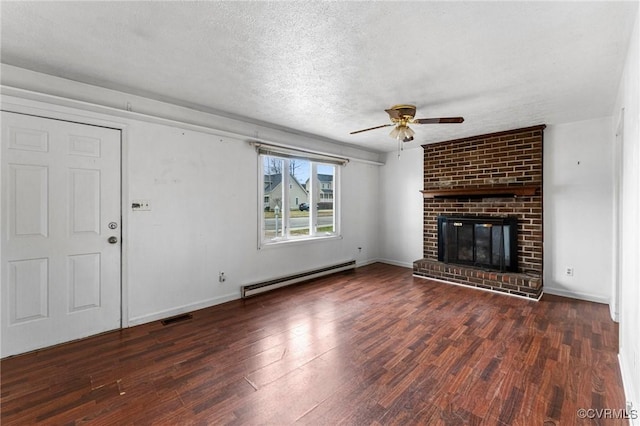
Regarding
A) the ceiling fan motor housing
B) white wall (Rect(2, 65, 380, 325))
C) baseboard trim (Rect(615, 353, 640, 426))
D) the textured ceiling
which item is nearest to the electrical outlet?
white wall (Rect(2, 65, 380, 325))

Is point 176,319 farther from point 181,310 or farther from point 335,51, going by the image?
point 335,51

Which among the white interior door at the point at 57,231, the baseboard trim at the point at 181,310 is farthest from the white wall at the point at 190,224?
the white interior door at the point at 57,231

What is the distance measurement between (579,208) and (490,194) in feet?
3.42

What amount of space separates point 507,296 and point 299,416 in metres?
3.47

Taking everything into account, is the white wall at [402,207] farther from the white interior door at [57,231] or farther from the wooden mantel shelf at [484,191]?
the white interior door at [57,231]

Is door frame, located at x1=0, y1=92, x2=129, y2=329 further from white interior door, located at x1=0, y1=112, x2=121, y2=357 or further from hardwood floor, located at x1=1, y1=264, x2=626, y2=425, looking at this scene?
hardwood floor, located at x1=1, y1=264, x2=626, y2=425

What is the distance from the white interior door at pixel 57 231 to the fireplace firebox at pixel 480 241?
462 centimetres

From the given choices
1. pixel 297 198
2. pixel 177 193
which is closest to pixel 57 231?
pixel 177 193

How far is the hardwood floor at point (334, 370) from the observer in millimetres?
1740

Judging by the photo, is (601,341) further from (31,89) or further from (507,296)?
(31,89)

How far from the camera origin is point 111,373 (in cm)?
215

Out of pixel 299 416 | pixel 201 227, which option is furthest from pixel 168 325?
pixel 299 416

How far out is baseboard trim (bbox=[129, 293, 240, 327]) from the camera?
9.85 ft

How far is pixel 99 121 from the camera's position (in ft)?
9.02
